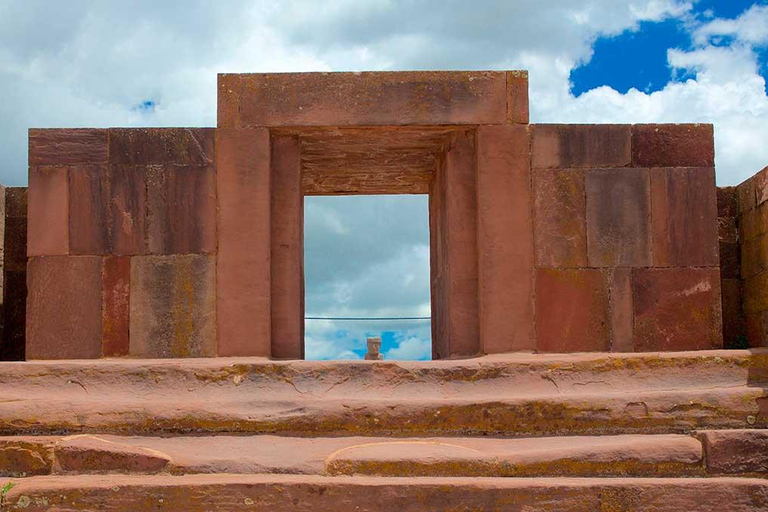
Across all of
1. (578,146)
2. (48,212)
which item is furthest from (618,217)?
(48,212)

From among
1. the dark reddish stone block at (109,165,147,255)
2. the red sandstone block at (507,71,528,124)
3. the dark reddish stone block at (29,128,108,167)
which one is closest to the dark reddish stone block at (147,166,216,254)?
the dark reddish stone block at (109,165,147,255)

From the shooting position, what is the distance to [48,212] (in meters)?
7.80

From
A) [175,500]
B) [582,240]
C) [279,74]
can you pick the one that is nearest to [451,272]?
[582,240]

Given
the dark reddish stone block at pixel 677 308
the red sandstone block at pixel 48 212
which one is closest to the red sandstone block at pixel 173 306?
the red sandstone block at pixel 48 212

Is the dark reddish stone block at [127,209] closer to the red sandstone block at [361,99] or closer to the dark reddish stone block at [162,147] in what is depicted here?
the dark reddish stone block at [162,147]

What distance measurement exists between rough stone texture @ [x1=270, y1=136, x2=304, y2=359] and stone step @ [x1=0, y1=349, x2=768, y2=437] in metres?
1.20

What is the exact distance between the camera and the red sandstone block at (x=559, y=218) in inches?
308

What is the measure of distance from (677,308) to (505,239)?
168cm

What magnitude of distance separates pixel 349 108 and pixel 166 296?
92.7 inches

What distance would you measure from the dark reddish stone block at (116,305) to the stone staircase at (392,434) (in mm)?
923

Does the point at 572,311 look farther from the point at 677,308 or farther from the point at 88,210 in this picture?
the point at 88,210

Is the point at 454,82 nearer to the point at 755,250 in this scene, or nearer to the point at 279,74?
the point at 279,74

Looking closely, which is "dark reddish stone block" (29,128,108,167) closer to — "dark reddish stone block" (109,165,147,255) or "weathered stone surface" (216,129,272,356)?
"dark reddish stone block" (109,165,147,255)

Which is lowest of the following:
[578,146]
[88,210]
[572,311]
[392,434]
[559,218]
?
[392,434]
